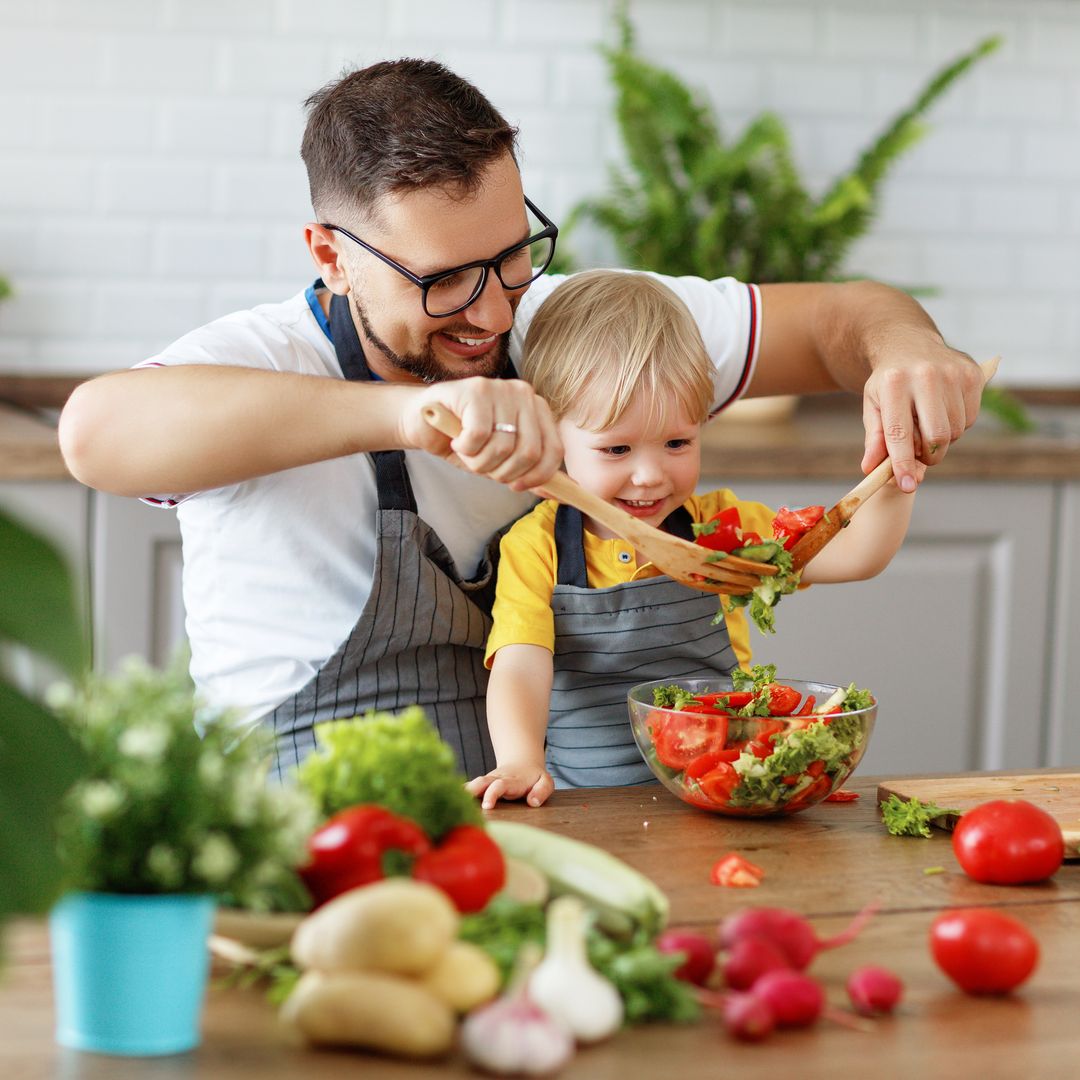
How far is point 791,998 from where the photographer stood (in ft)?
2.89

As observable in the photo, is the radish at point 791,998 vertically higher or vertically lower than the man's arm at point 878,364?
lower

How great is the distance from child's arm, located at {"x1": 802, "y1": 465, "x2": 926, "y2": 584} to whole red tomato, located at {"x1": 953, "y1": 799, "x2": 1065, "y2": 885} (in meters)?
0.54

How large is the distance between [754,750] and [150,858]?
0.65m

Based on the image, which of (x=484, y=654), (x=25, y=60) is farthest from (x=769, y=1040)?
(x=25, y=60)

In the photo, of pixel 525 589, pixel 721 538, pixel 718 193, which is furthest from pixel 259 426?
pixel 718 193

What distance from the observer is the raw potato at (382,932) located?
808 mm

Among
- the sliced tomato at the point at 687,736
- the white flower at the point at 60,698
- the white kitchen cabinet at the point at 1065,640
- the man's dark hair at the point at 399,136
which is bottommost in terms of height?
the white kitchen cabinet at the point at 1065,640

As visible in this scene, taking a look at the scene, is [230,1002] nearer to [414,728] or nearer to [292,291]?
[414,728]

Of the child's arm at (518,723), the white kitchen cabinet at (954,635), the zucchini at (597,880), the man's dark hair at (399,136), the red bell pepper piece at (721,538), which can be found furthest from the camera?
the white kitchen cabinet at (954,635)

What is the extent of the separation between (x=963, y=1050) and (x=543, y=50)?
2.68 meters

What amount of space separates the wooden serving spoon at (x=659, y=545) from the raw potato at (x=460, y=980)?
0.54 meters

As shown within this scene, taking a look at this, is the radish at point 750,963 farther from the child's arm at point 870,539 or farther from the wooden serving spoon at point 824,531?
the child's arm at point 870,539

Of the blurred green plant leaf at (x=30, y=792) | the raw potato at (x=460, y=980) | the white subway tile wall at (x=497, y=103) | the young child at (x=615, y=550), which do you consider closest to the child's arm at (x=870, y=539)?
the young child at (x=615, y=550)

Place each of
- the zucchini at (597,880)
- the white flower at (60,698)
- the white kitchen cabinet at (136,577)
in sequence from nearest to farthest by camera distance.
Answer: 1. the white flower at (60,698)
2. the zucchini at (597,880)
3. the white kitchen cabinet at (136,577)
